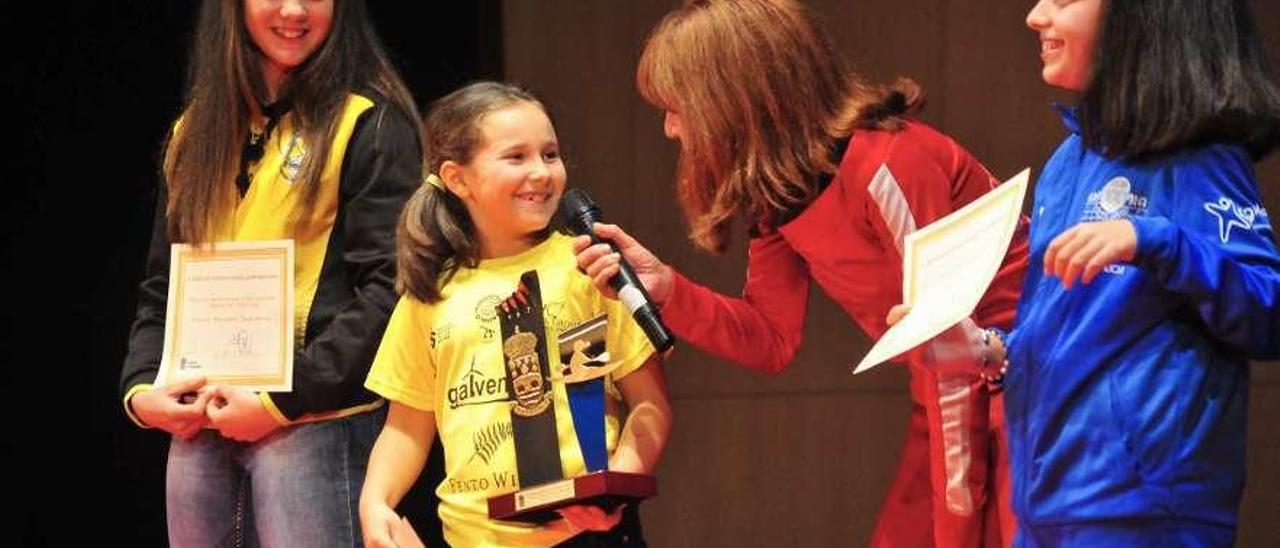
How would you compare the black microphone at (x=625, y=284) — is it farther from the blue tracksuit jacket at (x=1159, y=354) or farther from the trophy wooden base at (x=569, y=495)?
the blue tracksuit jacket at (x=1159, y=354)

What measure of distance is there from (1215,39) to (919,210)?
0.45m

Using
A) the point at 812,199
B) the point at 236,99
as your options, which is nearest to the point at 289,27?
the point at 236,99

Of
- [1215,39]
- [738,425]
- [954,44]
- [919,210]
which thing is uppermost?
[954,44]

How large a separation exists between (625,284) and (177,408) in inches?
29.7

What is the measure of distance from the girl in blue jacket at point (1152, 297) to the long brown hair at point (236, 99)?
1149 millimetres

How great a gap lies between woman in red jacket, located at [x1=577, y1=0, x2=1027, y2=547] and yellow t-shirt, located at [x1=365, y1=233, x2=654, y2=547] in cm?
10

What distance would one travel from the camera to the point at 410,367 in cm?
232

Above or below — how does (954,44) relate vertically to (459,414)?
above

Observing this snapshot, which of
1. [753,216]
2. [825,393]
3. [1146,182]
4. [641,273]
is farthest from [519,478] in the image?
[825,393]

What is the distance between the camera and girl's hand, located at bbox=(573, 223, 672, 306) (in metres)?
2.12

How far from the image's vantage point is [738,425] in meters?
3.82

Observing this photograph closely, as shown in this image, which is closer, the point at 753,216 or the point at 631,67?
the point at 753,216

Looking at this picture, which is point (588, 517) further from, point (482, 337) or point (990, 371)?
point (990, 371)

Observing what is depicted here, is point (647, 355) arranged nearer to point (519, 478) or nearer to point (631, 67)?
point (519, 478)
